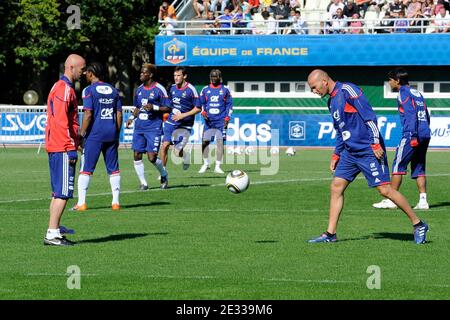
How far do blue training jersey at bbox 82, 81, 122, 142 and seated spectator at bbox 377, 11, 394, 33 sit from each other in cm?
3091

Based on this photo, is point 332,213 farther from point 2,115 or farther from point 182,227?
point 2,115

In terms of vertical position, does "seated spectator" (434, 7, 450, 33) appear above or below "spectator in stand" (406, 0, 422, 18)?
below

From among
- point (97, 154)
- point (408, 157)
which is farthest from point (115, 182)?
point (408, 157)

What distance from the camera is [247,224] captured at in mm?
15703

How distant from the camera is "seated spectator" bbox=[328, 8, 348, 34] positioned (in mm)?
47406

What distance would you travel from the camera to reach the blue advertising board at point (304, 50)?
46.8 metres

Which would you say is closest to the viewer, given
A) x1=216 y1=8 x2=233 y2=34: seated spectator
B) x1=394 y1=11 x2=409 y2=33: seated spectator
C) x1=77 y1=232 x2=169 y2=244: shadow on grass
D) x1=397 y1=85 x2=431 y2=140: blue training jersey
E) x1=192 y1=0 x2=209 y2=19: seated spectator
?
Result: x1=77 y1=232 x2=169 y2=244: shadow on grass

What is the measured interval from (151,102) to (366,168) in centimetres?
874

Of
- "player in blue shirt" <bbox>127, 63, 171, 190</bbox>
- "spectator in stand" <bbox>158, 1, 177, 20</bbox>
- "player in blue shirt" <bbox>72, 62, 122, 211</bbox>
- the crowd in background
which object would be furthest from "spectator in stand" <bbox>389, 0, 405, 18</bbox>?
"player in blue shirt" <bbox>72, 62, 122, 211</bbox>

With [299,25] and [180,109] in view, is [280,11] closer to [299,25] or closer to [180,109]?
[299,25]

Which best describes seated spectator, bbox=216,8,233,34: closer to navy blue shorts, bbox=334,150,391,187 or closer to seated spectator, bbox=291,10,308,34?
seated spectator, bbox=291,10,308,34

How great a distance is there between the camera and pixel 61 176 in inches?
515

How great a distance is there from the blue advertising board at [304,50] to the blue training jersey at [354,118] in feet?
112
